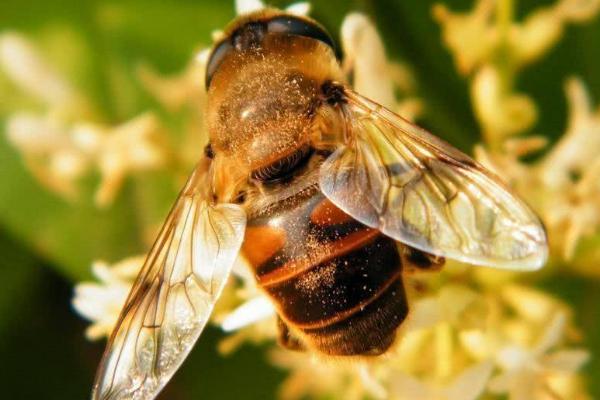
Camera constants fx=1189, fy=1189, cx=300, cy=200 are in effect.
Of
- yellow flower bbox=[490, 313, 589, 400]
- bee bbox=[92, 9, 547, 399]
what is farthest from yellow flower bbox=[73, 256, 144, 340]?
yellow flower bbox=[490, 313, 589, 400]

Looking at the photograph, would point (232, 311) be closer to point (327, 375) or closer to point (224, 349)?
point (224, 349)

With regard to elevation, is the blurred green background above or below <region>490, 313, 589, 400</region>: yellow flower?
above

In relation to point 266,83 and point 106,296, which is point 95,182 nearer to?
point 106,296

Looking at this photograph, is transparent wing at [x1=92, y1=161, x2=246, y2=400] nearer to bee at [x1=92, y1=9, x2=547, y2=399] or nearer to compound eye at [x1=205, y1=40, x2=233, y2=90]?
bee at [x1=92, y1=9, x2=547, y2=399]

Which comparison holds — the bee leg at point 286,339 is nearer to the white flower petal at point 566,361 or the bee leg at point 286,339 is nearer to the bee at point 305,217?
the bee at point 305,217

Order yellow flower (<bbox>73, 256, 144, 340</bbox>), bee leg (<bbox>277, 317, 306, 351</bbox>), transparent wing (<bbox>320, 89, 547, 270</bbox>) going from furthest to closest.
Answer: yellow flower (<bbox>73, 256, 144, 340</bbox>) < bee leg (<bbox>277, 317, 306, 351</bbox>) < transparent wing (<bbox>320, 89, 547, 270</bbox>)

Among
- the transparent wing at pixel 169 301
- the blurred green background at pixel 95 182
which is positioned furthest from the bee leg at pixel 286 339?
the blurred green background at pixel 95 182

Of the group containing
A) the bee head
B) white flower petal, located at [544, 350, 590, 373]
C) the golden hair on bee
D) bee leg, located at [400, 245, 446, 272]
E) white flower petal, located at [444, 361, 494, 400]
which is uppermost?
the bee head
